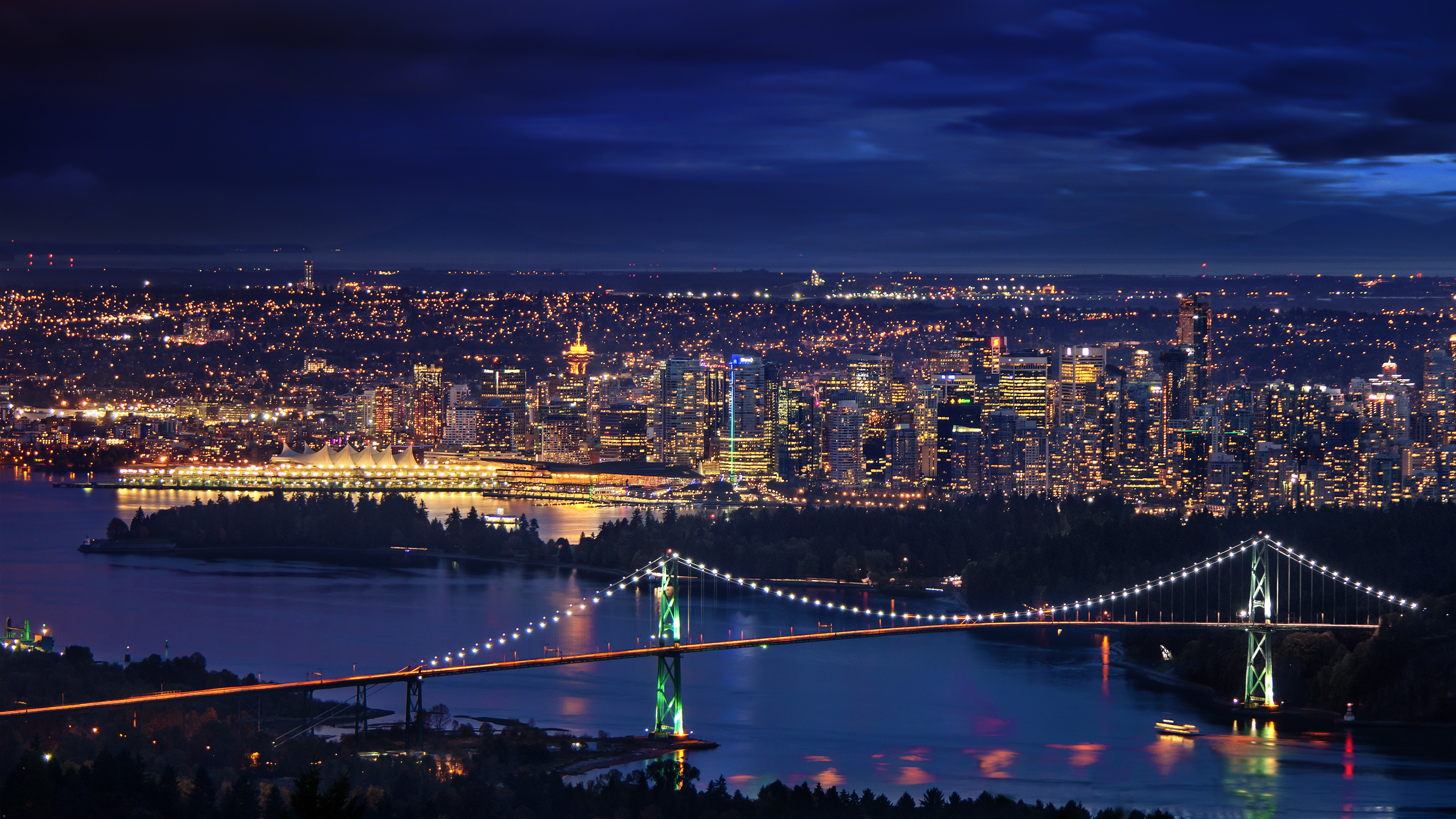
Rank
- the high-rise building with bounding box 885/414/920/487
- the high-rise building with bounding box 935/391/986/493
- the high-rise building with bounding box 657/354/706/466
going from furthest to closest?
the high-rise building with bounding box 657/354/706/466
the high-rise building with bounding box 885/414/920/487
the high-rise building with bounding box 935/391/986/493

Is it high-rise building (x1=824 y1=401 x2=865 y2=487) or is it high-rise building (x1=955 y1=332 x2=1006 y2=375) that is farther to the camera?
high-rise building (x1=955 y1=332 x2=1006 y2=375)

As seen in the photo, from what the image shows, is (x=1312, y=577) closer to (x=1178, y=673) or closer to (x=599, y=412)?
(x=1178, y=673)

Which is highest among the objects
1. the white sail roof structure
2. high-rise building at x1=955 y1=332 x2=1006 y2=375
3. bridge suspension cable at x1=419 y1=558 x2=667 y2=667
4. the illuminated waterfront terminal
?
high-rise building at x1=955 y1=332 x2=1006 y2=375

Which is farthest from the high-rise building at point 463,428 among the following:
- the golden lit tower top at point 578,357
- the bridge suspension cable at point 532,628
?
the bridge suspension cable at point 532,628

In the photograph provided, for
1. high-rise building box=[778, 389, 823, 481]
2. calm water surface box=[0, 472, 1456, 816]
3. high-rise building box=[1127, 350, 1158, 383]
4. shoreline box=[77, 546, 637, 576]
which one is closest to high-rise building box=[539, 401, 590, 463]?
high-rise building box=[778, 389, 823, 481]

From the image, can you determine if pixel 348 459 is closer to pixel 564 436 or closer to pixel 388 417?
pixel 564 436

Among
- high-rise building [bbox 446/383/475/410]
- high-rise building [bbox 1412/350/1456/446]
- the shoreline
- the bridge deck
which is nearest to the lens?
the bridge deck

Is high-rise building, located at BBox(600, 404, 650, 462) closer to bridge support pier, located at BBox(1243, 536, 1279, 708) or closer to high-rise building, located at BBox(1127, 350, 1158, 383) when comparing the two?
high-rise building, located at BBox(1127, 350, 1158, 383)

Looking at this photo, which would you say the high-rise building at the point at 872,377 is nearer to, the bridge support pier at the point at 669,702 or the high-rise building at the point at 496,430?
the high-rise building at the point at 496,430
